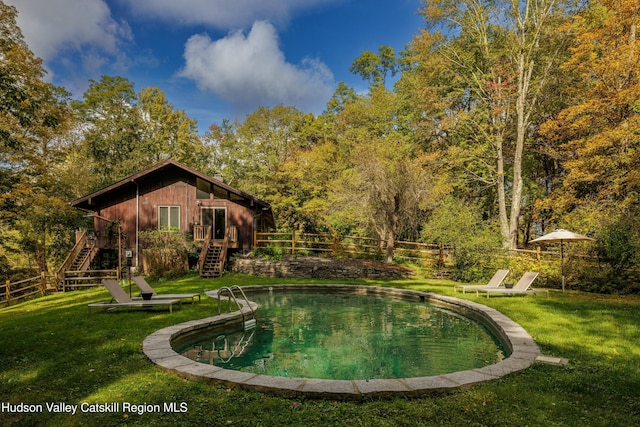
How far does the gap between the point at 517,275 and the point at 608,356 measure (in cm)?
973

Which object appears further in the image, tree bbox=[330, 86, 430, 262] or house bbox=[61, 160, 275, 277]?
house bbox=[61, 160, 275, 277]

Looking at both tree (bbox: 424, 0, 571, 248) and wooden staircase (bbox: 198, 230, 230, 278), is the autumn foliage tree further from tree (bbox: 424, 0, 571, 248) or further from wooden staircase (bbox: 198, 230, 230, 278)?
wooden staircase (bbox: 198, 230, 230, 278)

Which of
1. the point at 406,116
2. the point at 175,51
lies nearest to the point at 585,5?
the point at 406,116

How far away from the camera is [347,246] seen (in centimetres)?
2044

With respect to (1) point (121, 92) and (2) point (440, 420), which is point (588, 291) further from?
(1) point (121, 92)

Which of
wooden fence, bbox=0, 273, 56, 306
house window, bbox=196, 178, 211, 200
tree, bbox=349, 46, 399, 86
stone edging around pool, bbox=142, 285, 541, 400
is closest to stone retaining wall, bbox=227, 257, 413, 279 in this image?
house window, bbox=196, 178, 211, 200

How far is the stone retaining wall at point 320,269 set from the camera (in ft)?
54.9

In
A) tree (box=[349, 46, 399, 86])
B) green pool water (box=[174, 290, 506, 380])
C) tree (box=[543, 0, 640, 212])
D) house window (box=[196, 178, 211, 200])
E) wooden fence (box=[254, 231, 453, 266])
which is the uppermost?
tree (box=[349, 46, 399, 86])

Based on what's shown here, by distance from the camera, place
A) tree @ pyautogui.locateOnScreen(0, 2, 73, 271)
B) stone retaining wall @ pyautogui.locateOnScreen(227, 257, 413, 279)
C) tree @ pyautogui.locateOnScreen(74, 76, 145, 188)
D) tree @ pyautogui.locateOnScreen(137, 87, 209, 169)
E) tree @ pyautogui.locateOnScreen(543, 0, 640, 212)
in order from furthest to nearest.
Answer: tree @ pyautogui.locateOnScreen(137, 87, 209, 169) → tree @ pyautogui.locateOnScreen(74, 76, 145, 188) → stone retaining wall @ pyautogui.locateOnScreen(227, 257, 413, 279) → tree @ pyautogui.locateOnScreen(543, 0, 640, 212) → tree @ pyautogui.locateOnScreen(0, 2, 73, 271)

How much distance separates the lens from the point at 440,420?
11.1ft

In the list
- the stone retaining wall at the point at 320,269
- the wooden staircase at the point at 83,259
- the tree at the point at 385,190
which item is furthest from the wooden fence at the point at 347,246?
the wooden staircase at the point at 83,259

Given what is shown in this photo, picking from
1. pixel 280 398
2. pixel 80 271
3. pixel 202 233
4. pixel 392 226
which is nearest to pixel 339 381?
pixel 280 398

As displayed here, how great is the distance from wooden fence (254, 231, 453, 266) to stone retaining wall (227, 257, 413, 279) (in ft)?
6.48

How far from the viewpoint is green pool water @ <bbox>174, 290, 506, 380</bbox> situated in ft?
18.9
